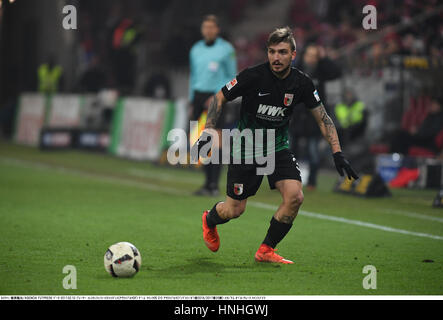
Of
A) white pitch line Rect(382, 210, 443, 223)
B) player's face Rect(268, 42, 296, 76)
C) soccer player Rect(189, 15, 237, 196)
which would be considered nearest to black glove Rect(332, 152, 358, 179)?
player's face Rect(268, 42, 296, 76)

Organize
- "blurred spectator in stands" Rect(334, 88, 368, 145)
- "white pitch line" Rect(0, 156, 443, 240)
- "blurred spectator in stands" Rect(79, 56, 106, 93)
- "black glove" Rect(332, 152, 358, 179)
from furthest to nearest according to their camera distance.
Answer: "blurred spectator in stands" Rect(79, 56, 106, 93), "blurred spectator in stands" Rect(334, 88, 368, 145), "white pitch line" Rect(0, 156, 443, 240), "black glove" Rect(332, 152, 358, 179)

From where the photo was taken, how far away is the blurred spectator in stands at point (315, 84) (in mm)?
13555

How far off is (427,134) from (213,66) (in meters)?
Answer: 4.76

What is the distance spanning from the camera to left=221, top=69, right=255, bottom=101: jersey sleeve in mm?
7617

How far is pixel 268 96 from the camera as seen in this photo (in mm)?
7633

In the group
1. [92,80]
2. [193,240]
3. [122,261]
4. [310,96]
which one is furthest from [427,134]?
[92,80]

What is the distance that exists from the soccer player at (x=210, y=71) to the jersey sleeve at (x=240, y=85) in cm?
500

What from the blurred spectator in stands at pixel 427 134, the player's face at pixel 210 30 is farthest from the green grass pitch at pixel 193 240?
the player's face at pixel 210 30

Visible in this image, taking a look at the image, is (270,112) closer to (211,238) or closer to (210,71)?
(211,238)

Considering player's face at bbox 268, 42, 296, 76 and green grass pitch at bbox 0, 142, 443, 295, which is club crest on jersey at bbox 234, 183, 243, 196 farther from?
player's face at bbox 268, 42, 296, 76

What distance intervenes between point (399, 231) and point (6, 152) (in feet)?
41.9

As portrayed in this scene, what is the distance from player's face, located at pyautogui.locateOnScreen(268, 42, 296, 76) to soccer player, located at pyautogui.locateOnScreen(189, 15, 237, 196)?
522cm

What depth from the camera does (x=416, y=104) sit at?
55.7 feet

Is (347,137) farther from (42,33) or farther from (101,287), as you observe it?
(42,33)
